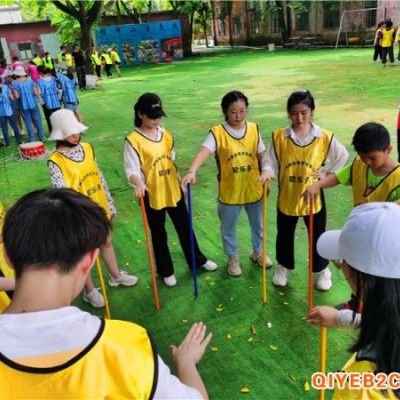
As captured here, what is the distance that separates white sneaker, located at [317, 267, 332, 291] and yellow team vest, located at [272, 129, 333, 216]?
58cm

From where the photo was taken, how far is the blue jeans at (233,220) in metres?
3.43

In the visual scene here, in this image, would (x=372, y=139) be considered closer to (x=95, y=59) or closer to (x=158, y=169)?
(x=158, y=169)

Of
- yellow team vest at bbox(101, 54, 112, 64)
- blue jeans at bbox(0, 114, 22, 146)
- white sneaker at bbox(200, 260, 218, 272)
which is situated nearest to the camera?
white sneaker at bbox(200, 260, 218, 272)

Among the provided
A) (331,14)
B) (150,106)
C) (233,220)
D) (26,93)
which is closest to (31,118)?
(26,93)

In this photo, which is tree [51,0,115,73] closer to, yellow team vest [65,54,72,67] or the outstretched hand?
yellow team vest [65,54,72,67]

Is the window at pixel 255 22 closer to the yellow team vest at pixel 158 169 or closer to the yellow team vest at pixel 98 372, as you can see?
the yellow team vest at pixel 158 169

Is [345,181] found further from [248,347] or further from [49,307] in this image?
[49,307]

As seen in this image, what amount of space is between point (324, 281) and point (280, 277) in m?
0.36

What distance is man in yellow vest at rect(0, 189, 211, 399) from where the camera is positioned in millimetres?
947

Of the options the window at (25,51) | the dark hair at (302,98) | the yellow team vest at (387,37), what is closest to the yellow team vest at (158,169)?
the dark hair at (302,98)

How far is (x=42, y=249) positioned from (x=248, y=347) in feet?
6.94

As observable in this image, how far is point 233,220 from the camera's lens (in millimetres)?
3469

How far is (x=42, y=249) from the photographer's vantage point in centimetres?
100

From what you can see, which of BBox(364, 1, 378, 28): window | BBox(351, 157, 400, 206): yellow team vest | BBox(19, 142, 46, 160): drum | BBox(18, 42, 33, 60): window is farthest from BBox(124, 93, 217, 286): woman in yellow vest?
BBox(18, 42, 33, 60): window
